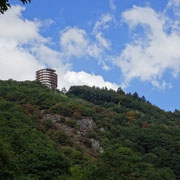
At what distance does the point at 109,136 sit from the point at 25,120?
1466 cm

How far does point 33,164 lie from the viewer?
115 feet

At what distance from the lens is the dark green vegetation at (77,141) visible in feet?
113

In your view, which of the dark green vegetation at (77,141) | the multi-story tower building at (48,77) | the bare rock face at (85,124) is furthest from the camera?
the multi-story tower building at (48,77)

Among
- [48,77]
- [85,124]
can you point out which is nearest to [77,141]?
[85,124]

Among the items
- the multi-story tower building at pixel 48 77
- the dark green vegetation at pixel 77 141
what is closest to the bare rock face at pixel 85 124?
the dark green vegetation at pixel 77 141

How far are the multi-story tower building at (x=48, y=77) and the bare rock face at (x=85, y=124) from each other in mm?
33457

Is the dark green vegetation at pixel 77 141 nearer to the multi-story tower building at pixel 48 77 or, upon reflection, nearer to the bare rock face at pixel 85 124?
the bare rock face at pixel 85 124

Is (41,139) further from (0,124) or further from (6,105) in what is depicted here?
(6,105)

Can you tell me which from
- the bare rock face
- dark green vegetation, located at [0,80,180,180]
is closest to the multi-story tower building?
dark green vegetation, located at [0,80,180,180]

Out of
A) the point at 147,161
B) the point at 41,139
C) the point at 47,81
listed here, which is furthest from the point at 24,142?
the point at 47,81

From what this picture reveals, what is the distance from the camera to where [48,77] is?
95.3 m

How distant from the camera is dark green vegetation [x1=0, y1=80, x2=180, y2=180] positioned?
113ft

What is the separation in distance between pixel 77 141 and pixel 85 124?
6.56m

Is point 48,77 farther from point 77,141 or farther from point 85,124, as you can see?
point 77,141
